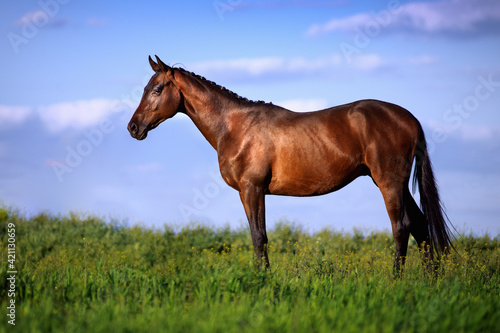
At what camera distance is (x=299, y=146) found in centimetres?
865

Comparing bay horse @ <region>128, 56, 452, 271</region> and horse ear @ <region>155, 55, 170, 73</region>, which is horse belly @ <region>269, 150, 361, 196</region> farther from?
horse ear @ <region>155, 55, 170, 73</region>

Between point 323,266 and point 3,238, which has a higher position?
point 3,238

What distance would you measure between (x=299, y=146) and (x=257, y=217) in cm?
141

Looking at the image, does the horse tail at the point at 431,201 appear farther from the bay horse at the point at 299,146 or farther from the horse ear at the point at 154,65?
the horse ear at the point at 154,65

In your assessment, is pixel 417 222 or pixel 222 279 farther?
pixel 417 222

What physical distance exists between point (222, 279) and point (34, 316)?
2.25m

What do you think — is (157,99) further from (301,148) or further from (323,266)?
(323,266)

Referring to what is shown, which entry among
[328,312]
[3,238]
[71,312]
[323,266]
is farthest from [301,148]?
[3,238]

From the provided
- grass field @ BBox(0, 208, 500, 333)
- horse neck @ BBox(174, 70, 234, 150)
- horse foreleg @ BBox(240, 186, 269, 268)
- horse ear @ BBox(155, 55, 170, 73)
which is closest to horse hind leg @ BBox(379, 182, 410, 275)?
grass field @ BBox(0, 208, 500, 333)

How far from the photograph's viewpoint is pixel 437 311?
5.80 m

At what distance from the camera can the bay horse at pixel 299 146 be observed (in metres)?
8.54

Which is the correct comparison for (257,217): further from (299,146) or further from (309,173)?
(299,146)

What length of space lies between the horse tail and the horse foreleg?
2.85 m

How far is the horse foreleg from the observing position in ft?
27.3
